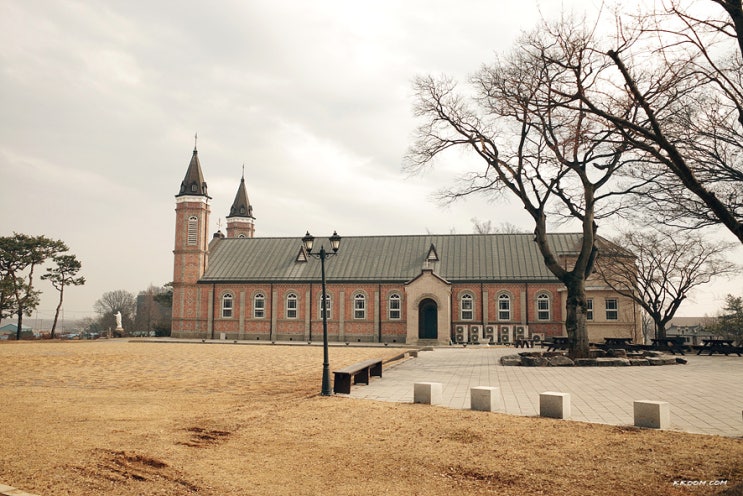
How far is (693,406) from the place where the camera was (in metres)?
10.9

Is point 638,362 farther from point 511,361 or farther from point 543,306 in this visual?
point 543,306

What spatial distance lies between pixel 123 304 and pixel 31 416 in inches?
4506

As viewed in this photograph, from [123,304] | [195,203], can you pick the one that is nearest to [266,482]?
[195,203]

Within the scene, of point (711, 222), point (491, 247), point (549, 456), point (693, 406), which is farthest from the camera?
point (491, 247)

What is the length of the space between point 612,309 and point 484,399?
3114cm

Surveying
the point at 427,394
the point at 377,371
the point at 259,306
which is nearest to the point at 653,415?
the point at 427,394

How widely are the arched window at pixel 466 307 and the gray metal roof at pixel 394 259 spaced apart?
139cm

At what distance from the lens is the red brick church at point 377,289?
135ft

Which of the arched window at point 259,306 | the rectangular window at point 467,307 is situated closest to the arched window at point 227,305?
the arched window at point 259,306

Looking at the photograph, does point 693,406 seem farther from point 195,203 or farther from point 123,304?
point 123,304

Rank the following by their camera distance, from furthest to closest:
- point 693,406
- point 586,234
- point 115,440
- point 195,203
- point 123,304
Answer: point 123,304 → point 195,203 → point 586,234 → point 693,406 → point 115,440

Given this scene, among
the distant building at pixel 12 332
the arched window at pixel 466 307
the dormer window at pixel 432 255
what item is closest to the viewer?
the arched window at pixel 466 307

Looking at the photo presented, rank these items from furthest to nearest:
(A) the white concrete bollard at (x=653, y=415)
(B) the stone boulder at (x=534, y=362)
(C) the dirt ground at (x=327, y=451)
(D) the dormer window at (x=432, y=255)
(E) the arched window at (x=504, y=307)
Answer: (D) the dormer window at (x=432, y=255) < (E) the arched window at (x=504, y=307) < (B) the stone boulder at (x=534, y=362) < (A) the white concrete bollard at (x=653, y=415) < (C) the dirt ground at (x=327, y=451)

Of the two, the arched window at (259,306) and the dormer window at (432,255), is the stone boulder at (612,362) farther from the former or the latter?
the arched window at (259,306)
